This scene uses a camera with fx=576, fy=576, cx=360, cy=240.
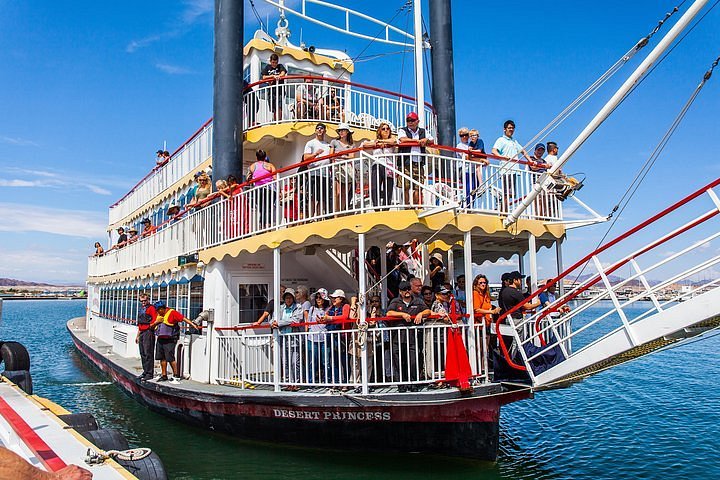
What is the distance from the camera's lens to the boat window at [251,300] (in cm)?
1180

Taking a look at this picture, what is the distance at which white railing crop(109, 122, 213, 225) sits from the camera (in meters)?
14.8

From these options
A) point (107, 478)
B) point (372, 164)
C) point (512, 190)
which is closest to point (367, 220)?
point (372, 164)

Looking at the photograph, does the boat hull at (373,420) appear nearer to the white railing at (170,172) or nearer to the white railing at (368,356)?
the white railing at (368,356)

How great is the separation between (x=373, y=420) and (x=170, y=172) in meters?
12.5

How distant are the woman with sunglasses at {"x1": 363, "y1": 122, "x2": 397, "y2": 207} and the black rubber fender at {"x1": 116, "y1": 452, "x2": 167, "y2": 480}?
478 cm

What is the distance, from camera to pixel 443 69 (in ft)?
46.5

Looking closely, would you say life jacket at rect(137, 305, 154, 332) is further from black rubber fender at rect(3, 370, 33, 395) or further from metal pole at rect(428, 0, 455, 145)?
metal pole at rect(428, 0, 455, 145)

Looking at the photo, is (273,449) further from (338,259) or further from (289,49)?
(289,49)

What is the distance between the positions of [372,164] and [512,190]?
2.43 metres

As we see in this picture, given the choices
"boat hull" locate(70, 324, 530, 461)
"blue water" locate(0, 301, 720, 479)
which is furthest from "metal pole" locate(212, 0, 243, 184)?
"blue water" locate(0, 301, 720, 479)

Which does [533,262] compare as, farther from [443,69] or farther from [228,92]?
[228,92]

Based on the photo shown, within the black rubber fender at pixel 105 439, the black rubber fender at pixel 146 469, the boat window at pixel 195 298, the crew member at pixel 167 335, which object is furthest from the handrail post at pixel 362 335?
the boat window at pixel 195 298

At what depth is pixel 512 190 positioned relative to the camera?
9.52m

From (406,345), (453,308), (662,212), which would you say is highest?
(662,212)
